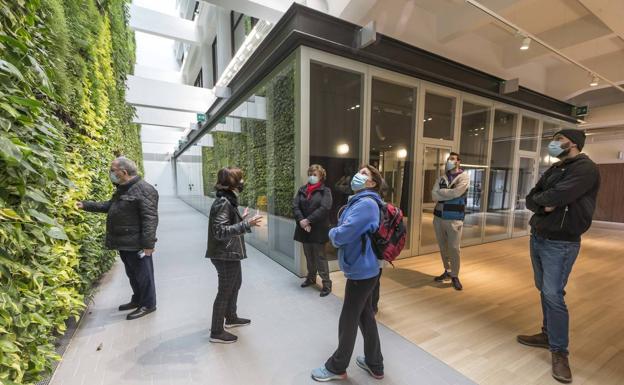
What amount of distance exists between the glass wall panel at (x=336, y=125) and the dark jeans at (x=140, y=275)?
2413 millimetres

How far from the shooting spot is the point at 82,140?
2.75m

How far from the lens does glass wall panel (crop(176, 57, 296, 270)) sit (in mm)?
4031

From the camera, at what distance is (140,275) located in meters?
2.64

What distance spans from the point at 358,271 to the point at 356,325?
382mm

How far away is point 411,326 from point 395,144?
299 centimetres

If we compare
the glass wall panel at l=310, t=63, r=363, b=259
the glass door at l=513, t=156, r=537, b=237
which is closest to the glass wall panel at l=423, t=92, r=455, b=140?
the glass wall panel at l=310, t=63, r=363, b=259

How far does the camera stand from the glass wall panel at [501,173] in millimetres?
6012

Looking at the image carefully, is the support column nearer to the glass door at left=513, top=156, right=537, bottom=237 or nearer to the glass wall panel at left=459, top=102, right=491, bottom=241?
the glass wall panel at left=459, top=102, right=491, bottom=241

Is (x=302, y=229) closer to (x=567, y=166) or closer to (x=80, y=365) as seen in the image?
(x=80, y=365)

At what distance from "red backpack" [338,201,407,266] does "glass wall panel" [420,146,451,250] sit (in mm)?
3184

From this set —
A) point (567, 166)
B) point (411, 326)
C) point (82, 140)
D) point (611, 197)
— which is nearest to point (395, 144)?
point (567, 166)

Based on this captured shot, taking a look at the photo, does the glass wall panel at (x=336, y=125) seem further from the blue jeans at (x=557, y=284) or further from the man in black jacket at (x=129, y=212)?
the blue jeans at (x=557, y=284)

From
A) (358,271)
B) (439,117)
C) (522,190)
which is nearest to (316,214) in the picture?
(358,271)

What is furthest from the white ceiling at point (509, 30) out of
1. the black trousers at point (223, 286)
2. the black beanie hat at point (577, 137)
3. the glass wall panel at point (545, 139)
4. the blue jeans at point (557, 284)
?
the black trousers at point (223, 286)
